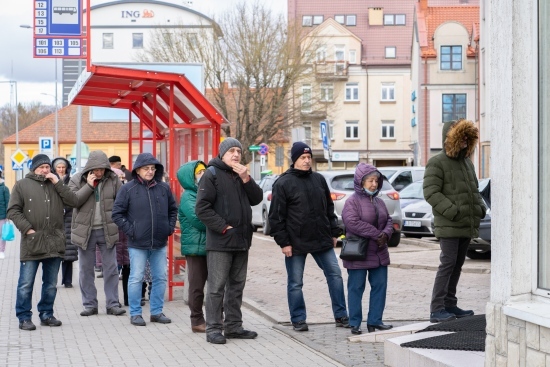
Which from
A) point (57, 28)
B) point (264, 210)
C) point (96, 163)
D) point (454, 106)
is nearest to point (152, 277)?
point (96, 163)

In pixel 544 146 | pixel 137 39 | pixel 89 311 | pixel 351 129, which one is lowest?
pixel 89 311

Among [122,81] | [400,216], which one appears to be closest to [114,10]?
[400,216]

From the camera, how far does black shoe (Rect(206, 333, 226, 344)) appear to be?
10.1 m

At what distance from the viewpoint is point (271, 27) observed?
172 feet

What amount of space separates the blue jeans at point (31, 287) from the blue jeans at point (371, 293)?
316 centimetres

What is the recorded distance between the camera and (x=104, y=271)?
12.7 m

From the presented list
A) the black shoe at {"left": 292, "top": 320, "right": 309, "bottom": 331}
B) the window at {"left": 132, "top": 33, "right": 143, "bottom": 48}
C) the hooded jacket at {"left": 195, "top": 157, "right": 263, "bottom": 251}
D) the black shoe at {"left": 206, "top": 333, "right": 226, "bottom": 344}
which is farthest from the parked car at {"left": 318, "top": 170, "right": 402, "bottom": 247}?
the window at {"left": 132, "top": 33, "right": 143, "bottom": 48}

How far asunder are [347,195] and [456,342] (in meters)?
14.8

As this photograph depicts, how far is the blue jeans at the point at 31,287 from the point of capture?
1125 centimetres

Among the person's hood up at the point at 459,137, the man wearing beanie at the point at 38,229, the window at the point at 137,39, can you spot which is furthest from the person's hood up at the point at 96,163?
the window at the point at 137,39

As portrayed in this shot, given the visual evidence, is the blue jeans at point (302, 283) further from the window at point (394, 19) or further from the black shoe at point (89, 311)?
the window at point (394, 19)

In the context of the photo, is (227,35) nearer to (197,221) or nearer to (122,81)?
(122,81)

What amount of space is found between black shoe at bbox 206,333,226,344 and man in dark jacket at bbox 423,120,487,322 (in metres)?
2.02

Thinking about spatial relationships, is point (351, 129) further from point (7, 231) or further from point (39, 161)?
A: point (39, 161)
